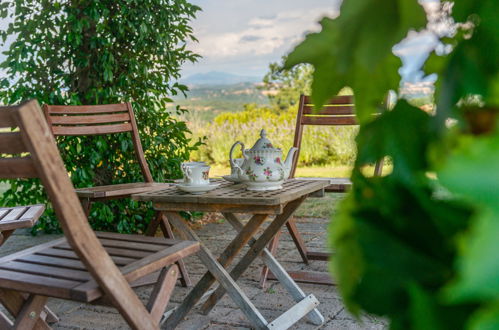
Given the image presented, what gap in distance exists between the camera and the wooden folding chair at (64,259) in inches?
55.9

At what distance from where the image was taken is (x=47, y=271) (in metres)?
1.85

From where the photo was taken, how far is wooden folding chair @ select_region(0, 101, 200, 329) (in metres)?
1.42

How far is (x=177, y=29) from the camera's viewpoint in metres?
4.63

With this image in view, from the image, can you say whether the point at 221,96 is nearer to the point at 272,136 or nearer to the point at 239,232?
the point at 272,136

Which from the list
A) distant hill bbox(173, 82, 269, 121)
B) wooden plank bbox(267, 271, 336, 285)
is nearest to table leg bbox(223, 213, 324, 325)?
wooden plank bbox(267, 271, 336, 285)

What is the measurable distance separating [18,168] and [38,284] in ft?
1.37

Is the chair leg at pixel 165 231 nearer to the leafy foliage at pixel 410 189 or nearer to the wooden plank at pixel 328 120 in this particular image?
the wooden plank at pixel 328 120

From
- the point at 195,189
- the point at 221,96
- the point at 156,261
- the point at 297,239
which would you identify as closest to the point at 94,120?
the point at 195,189

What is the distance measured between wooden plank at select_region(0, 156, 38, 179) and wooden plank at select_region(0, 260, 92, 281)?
0.41 m

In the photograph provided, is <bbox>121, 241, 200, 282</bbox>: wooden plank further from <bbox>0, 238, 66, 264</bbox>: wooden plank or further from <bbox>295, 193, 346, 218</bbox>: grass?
<bbox>295, 193, 346, 218</bbox>: grass

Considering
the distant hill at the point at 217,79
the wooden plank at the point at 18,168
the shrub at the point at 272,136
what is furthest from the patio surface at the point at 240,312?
the distant hill at the point at 217,79

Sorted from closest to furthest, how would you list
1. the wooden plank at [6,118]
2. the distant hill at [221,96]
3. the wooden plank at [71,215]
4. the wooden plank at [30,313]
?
1. the wooden plank at [71,215]
2. the wooden plank at [6,118]
3. the wooden plank at [30,313]
4. the distant hill at [221,96]

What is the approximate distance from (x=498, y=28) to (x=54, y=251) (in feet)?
7.09

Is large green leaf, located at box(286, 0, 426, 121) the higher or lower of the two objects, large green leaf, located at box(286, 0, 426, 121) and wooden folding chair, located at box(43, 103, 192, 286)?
the higher
